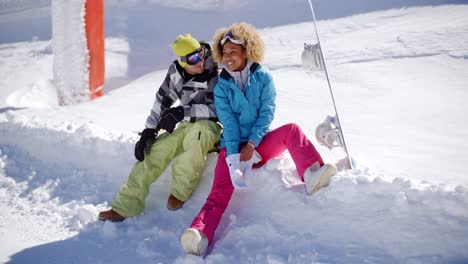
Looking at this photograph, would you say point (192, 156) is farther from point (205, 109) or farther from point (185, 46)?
point (185, 46)

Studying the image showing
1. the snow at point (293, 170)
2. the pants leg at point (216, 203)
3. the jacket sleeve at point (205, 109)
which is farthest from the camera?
the jacket sleeve at point (205, 109)

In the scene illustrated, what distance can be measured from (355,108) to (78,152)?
8.97ft

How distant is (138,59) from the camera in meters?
7.59

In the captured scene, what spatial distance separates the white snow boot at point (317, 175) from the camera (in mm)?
2334

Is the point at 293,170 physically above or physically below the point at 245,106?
below

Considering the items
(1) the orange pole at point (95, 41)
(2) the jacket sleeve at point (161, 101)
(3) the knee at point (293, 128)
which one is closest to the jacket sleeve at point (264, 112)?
(3) the knee at point (293, 128)

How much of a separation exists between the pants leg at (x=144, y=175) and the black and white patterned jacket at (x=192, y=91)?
151 mm

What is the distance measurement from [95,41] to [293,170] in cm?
410

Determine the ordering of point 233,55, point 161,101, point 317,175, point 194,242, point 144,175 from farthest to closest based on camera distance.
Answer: point 161,101, point 144,175, point 233,55, point 317,175, point 194,242

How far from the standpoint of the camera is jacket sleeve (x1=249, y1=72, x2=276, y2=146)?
2.50 m

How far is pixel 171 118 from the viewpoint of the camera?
283 centimetres

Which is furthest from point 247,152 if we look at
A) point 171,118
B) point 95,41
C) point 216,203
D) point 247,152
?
point 95,41

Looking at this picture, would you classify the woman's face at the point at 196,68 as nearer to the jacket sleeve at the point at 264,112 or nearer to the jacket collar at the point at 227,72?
the jacket collar at the point at 227,72

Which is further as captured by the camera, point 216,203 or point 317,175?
point 216,203
